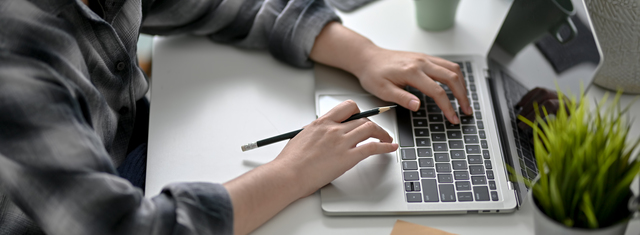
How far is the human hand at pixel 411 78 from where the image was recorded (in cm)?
77

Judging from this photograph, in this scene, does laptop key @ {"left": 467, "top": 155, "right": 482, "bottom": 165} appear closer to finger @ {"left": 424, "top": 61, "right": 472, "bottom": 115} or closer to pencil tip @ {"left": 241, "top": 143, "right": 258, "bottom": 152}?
finger @ {"left": 424, "top": 61, "right": 472, "bottom": 115}

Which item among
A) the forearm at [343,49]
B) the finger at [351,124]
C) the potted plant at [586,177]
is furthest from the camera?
the forearm at [343,49]

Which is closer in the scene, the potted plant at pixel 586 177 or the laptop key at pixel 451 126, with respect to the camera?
the potted plant at pixel 586 177

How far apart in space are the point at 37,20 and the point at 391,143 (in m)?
0.45

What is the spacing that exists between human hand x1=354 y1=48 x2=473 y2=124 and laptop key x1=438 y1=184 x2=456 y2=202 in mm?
130

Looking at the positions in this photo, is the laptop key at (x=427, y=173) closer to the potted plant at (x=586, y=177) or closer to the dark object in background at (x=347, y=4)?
the potted plant at (x=586, y=177)

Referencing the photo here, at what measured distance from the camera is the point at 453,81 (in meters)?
0.78

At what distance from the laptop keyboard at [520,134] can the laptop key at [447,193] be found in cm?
11

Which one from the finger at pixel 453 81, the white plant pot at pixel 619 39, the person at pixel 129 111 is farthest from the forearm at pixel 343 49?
the white plant pot at pixel 619 39

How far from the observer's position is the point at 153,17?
2.81 feet

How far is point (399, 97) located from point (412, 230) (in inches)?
8.9

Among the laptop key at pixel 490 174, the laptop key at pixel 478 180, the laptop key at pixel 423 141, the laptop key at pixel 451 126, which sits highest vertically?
the laptop key at pixel 478 180

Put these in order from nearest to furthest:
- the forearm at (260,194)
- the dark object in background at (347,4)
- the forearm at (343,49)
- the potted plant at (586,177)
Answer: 1. the potted plant at (586,177)
2. the forearm at (260,194)
3. the forearm at (343,49)
4. the dark object in background at (347,4)

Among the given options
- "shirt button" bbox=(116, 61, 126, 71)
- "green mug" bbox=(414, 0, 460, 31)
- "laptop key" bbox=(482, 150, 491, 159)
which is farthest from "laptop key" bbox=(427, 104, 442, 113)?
"shirt button" bbox=(116, 61, 126, 71)
